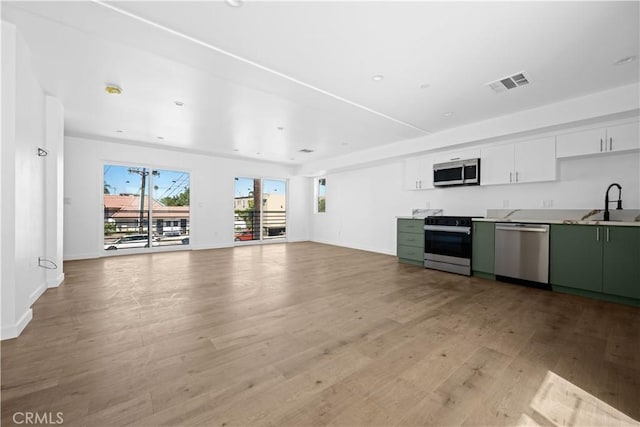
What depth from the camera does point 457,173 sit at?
498cm

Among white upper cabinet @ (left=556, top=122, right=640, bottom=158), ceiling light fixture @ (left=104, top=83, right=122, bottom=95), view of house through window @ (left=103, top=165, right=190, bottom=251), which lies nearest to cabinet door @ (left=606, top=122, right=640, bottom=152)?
white upper cabinet @ (left=556, top=122, right=640, bottom=158)

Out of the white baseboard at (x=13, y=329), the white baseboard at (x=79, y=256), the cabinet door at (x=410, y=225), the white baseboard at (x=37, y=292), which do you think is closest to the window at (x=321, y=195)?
the cabinet door at (x=410, y=225)

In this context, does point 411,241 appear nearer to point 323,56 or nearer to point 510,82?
point 510,82

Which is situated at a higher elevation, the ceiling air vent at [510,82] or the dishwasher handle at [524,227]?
the ceiling air vent at [510,82]

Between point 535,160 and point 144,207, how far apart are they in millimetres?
8064

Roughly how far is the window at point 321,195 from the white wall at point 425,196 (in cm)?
21

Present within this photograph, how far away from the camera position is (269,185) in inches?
349

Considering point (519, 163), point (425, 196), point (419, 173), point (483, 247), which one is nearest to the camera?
point (519, 163)

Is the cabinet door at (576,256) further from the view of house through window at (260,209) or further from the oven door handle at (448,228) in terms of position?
the view of house through window at (260,209)

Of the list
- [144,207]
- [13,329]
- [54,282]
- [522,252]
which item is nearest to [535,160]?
[522,252]

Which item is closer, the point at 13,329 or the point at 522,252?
the point at 13,329

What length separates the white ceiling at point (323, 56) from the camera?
207 cm

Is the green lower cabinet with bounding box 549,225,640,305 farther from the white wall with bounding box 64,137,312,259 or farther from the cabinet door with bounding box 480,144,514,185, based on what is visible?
the white wall with bounding box 64,137,312,259

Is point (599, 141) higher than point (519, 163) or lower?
higher
